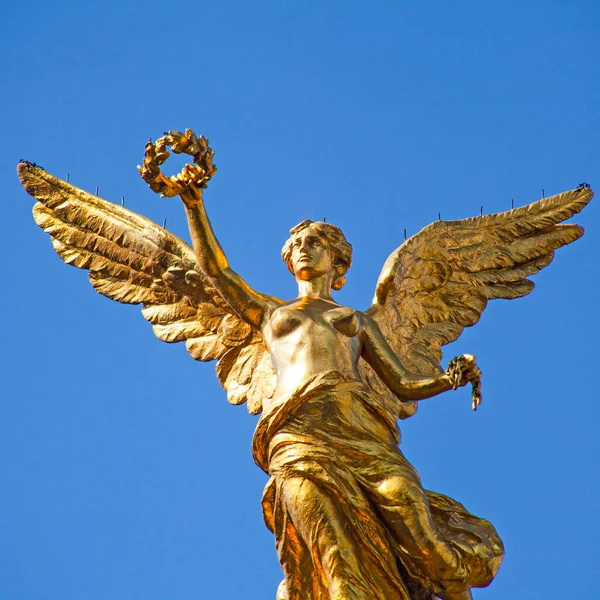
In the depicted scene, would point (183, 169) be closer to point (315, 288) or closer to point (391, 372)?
point (315, 288)

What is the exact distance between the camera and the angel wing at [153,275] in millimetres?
14016

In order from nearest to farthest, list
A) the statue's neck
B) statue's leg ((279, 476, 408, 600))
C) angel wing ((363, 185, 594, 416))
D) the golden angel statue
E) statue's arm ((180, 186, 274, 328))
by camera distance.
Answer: statue's leg ((279, 476, 408, 600))
the golden angel statue
statue's arm ((180, 186, 274, 328))
the statue's neck
angel wing ((363, 185, 594, 416))

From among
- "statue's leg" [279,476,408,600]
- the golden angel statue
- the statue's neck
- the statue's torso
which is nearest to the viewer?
"statue's leg" [279,476,408,600]

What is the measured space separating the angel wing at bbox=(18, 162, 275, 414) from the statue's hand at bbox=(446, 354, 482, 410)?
1.71m

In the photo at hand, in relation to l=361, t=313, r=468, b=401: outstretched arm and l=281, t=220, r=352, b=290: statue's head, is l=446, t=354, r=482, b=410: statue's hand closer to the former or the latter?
l=361, t=313, r=468, b=401: outstretched arm

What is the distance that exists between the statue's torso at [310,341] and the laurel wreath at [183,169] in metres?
1.11

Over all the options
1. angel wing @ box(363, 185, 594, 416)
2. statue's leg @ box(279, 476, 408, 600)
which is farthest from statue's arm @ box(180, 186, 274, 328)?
statue's leg @ box(279, 476, 408, 600)

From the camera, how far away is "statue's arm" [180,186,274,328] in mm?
13148

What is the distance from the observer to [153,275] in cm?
1434

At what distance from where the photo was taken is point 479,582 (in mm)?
12742

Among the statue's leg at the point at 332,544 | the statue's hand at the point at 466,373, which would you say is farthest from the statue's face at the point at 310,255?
the statue's leg at the point at 332,544

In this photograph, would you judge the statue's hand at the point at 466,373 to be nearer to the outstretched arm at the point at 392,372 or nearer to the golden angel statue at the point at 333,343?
the golden angel statue at the point at 333,343

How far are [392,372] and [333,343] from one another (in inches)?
19.6

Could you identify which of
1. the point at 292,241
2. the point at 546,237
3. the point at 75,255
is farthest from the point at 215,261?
the point at 546,237
